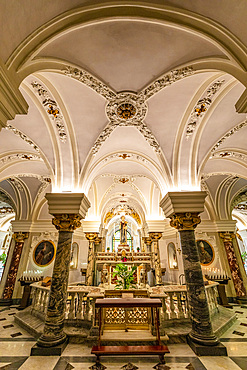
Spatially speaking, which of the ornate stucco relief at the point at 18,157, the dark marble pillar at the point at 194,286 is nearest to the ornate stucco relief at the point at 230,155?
the dark marble pillar at the point at 194,286

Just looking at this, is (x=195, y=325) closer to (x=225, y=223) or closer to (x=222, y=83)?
(x=222, y=83)

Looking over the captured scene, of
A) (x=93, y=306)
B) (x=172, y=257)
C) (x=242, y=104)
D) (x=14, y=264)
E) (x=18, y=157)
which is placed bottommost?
(x=93, y=306)

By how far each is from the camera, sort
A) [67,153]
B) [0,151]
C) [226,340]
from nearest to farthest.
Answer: [226,340]
[67,153]
[0,151]

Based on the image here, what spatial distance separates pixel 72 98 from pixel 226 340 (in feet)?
21.6

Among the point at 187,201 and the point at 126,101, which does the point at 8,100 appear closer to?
the point at 126,101

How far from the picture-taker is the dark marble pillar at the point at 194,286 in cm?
364

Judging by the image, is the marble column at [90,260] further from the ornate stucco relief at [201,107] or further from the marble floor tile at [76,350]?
the ornate stucco relief at [201,107]

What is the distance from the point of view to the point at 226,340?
13.5 ft

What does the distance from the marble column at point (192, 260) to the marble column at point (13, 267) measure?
837 cm

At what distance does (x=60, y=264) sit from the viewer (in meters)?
4.22

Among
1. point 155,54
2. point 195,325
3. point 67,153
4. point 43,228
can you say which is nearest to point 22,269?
point 43,228

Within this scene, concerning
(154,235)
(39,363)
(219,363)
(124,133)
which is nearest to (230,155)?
(124,133)

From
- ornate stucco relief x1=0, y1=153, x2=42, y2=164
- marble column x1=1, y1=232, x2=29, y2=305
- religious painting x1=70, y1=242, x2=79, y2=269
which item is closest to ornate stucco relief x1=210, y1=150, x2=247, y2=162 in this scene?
ornate stucco relief x1=0, y1=153, x2=42, y2=164

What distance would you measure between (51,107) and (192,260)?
482 cm
